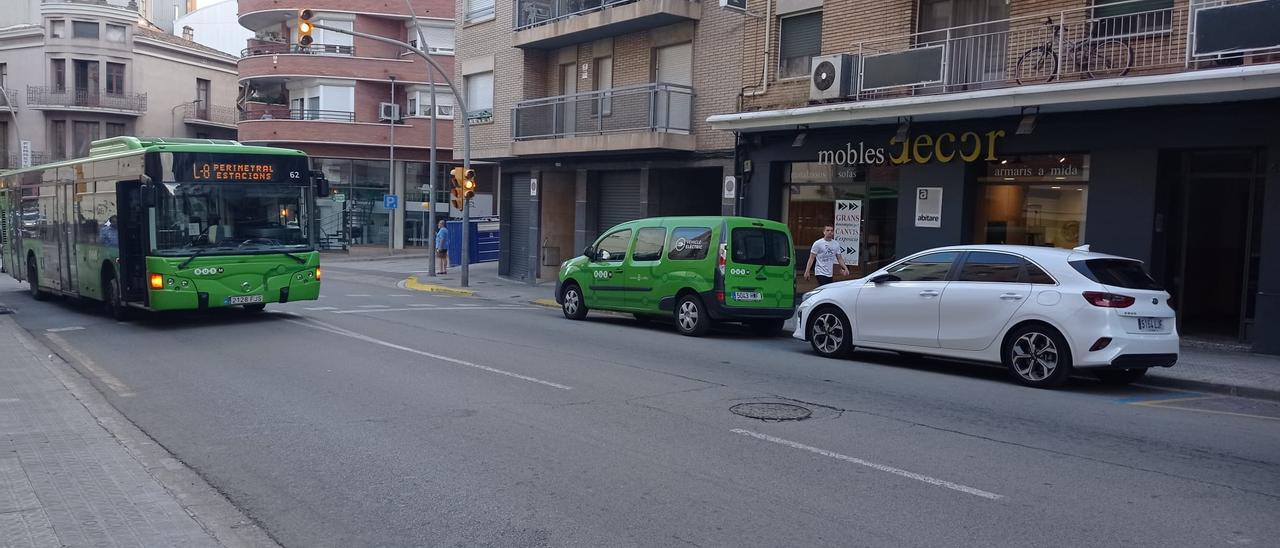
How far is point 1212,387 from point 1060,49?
6187 mm

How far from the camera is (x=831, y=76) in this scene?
17.9m

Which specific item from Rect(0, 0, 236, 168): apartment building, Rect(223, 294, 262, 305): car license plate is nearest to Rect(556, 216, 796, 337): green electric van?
Rect(223, 294, 262, 305): car license plate

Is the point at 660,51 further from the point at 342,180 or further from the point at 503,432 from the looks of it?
the point at 342,180

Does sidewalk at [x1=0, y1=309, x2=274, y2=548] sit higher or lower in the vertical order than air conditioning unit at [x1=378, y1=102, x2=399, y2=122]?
lower

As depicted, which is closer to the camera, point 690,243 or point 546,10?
point 690,243

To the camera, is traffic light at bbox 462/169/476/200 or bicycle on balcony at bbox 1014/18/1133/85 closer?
bicycle on balcony at bbox 1014/18/1133/85

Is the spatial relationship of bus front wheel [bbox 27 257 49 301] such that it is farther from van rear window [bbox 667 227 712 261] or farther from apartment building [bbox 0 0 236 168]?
apartment building [bbox 0 0 236 168]

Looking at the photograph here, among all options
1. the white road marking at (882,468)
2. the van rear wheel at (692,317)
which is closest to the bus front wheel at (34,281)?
the van rear wheel at (692,317)

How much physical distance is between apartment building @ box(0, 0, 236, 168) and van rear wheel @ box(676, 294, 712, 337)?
4630cm

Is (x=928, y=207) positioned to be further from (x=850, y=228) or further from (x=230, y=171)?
(x=230, y=171)

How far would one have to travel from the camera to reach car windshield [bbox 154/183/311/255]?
560 inches

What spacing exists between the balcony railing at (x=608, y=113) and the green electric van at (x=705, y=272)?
5.99 meters

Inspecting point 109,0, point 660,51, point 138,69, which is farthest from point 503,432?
point 109,0

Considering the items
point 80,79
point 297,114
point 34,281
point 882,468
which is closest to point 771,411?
point 882,468
